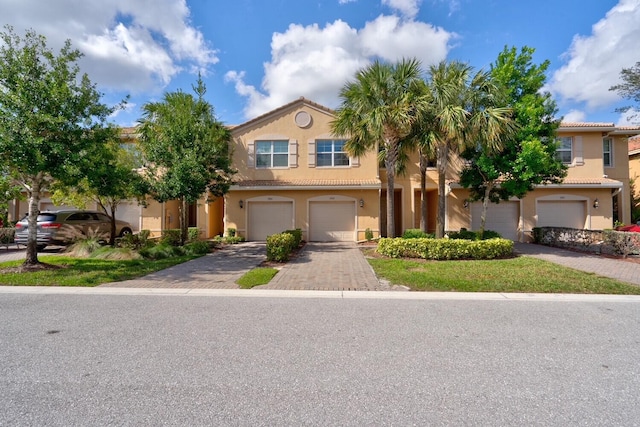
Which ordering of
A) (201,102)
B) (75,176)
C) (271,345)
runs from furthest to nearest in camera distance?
(201,102)
(75,176)
(271,345)

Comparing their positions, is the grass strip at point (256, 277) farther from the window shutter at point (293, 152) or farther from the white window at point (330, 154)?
the white window at point (330, 154)

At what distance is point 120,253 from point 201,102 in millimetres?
7373

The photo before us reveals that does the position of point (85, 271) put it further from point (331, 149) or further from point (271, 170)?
point (331, 149)

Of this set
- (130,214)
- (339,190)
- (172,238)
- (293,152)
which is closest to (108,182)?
(172,238)

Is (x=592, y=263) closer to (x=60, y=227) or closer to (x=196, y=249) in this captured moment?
(x=196, y=249)

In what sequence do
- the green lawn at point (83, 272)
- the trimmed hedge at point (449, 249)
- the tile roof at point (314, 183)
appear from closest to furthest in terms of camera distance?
the green lawn at point (83, 272) < the trimmed hedge at point (449, 249) < the tile roof at point (314, 183)

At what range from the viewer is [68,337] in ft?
14.1

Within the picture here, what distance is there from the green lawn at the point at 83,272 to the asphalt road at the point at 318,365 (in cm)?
222

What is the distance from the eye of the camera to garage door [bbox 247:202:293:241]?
1708 cm

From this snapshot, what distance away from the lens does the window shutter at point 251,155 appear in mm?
17188

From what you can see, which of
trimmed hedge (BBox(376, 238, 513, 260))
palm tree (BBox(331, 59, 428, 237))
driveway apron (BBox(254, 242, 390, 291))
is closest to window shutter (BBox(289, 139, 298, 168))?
palm tree (BBox(331, 59, 428, 237))

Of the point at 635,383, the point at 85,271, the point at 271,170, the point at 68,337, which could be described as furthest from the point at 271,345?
the point at 271,170

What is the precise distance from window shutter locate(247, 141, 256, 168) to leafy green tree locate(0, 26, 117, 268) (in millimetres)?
8388

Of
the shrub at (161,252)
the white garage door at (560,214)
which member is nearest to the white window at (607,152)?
the white garage door at (560,214)
